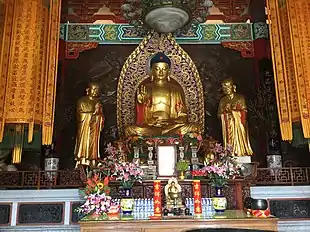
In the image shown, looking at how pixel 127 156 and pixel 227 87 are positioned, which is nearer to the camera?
pixel 127 156

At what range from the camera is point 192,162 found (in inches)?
227

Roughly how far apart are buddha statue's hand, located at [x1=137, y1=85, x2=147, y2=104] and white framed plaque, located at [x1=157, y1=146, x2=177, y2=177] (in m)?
1.67

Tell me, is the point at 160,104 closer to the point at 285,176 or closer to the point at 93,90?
the point at 93,90

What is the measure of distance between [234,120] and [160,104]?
1276 mm

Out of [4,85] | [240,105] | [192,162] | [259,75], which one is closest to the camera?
[4,85]

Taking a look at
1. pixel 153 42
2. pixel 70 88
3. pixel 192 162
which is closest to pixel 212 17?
pixel 153 42

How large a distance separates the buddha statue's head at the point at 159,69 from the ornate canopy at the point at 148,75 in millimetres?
114

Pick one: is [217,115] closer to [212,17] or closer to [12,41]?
[212,17]

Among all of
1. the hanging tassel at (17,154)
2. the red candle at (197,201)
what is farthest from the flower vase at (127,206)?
the hanging tassel at (17,154)

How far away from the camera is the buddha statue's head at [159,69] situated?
286 inches

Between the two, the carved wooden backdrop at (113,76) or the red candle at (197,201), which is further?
the carved wooden backdrop at (113,76)

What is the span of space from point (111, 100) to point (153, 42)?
1.31 meters

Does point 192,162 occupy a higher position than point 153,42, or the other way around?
point 153,42

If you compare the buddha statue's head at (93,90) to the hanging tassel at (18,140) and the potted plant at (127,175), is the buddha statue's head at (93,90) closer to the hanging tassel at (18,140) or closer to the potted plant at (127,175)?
the hanging tassel at (18,140)
